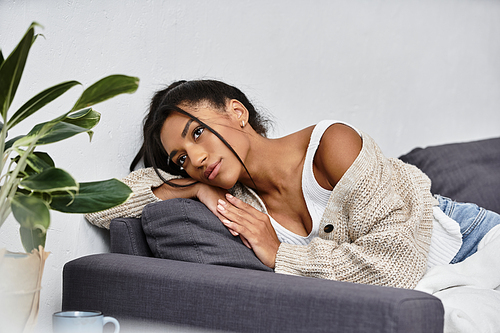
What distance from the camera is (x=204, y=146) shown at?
1.32 m

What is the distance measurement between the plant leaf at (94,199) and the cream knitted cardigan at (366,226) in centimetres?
59

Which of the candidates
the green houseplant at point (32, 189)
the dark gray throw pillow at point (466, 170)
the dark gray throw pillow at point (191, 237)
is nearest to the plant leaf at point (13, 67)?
the green houseplant at point (32, 189)

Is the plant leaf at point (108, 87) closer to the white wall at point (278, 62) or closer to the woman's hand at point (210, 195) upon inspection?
the white wall at point (278, 62)

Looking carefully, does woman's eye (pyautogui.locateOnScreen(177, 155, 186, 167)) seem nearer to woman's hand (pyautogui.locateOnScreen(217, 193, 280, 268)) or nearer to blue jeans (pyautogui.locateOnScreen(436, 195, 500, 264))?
woman's hand (pyautogui.locateOnScreen(217, 193, 280, 268))

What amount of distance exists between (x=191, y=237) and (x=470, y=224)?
885 mm

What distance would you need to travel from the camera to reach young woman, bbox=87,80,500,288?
1.17 m

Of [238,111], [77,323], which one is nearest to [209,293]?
[77,323]

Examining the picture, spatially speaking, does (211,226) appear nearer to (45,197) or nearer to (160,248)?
(160,248)

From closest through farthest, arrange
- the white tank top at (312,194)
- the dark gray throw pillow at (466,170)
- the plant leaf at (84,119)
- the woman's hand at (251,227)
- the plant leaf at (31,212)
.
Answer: the plant leaf at (31,212) < the plant leaf at (84,119) < the woman's hand at (251,227) < the white tank top at (312,194) < the dark gray throw pillow at (466,170)

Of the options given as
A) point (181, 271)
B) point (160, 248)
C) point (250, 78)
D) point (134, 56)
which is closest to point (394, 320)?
point (181, 271)

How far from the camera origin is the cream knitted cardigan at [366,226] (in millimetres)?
1141

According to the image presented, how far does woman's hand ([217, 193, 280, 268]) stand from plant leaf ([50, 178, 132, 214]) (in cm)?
60

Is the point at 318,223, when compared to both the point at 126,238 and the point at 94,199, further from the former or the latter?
the point at 94,199

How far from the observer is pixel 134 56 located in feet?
4.80
